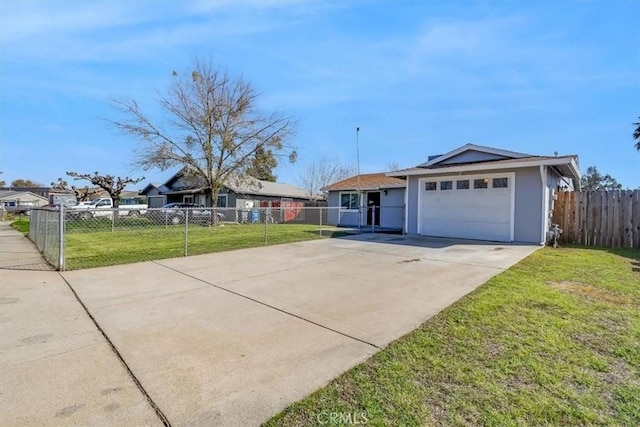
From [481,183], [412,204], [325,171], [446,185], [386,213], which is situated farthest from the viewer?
[325,171]

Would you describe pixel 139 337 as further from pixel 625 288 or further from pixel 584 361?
pixel 625 288

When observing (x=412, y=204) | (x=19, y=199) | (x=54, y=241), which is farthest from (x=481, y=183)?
(x=19, y=199)

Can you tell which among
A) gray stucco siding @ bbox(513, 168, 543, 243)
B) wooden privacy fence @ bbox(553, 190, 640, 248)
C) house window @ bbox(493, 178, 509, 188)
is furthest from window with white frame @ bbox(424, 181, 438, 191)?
wooden privacy fence @ bbox(553, 190, 640, 248)

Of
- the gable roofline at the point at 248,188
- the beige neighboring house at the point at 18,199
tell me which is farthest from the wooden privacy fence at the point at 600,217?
the beige neighboring house at the point at 18,199

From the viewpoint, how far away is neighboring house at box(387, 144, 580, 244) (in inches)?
400

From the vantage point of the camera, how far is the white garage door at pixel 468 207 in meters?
10.8

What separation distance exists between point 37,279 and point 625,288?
32.8ft

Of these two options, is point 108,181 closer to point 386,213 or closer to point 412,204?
point 386,213

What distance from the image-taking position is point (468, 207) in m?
11.6

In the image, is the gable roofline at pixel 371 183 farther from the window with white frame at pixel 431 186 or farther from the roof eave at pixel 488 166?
the roof eave at pixel 488 166

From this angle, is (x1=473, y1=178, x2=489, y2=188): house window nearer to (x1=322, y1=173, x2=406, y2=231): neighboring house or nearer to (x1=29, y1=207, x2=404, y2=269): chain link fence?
(x1=29, y1=207, x2=404, y2=269): chain link fence

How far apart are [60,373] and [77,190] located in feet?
153

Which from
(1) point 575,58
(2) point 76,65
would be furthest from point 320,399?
(2) point 76,65

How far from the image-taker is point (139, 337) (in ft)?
11.0
